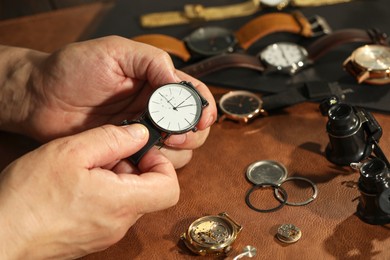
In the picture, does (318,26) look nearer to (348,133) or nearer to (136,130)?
(348,133)

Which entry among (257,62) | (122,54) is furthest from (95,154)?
(257,62)

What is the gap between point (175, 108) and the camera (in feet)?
4.34

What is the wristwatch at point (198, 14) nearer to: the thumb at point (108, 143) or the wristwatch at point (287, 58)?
the wristwatch at point (287, 58)

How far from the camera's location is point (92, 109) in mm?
1508

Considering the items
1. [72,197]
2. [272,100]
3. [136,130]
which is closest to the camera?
[72,197]

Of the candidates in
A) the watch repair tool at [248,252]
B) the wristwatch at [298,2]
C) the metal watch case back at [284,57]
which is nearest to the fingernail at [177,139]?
the watch repair tool at [248,252]

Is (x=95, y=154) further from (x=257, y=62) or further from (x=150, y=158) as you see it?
(x=257, y=62)

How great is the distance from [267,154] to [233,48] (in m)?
0.45

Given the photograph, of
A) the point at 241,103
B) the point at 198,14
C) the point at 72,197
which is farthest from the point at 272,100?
the point at 72,197

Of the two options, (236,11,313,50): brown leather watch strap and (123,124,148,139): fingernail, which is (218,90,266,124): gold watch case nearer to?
(236,11,313,50): brown leather watch strap

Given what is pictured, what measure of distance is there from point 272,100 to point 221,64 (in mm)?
206

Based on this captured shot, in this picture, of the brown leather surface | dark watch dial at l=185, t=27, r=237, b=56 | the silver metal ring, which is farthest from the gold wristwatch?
the silver metal ring

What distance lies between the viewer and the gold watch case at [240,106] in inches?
60.9

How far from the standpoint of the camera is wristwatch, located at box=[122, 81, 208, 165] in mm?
1290
